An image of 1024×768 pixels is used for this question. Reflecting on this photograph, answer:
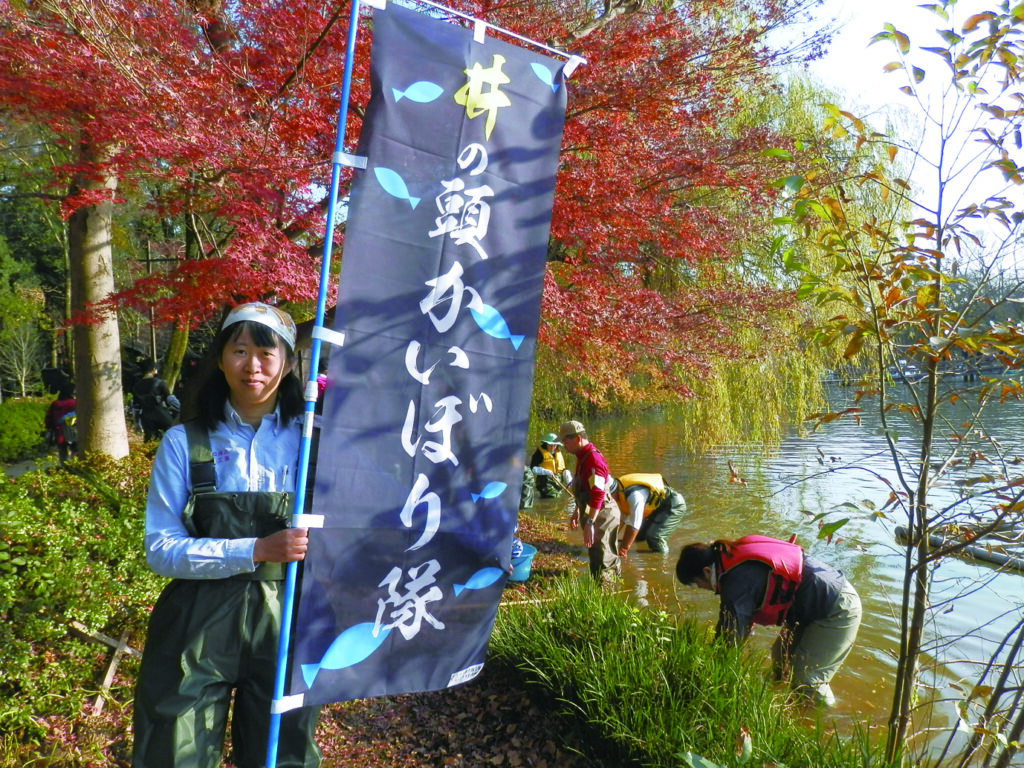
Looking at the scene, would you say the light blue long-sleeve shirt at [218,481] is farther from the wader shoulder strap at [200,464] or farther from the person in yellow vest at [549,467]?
the person in yellow vest at [549,467]

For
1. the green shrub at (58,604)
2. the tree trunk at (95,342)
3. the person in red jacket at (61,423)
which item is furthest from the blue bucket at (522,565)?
the person in red jacket at (61,423)

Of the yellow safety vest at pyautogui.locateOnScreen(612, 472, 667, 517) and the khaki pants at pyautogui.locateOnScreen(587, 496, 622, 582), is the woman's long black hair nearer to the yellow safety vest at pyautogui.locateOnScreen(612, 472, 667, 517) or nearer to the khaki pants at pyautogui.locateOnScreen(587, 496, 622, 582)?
the khaki pants at pyautogui.locateOnScreen(587, 496, 622, 582)

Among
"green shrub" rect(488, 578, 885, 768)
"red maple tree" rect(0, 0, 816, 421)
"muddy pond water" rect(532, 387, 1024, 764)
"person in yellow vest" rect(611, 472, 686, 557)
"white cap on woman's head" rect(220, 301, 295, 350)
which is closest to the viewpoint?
"white cap on woman's head" rect(220, 301, 295, 350)

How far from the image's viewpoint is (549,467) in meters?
11.0

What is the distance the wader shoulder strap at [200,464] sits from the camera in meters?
2.03

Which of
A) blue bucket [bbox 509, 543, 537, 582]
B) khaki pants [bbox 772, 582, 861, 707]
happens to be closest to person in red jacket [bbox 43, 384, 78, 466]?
blue bucket [bbox 509, 543, 537, 582]

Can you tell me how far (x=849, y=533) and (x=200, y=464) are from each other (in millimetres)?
9492

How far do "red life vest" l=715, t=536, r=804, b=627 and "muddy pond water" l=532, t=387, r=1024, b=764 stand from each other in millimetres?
354

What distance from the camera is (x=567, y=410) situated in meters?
15.1

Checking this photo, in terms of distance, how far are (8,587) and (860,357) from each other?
12.4 metres

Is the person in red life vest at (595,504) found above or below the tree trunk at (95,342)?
below

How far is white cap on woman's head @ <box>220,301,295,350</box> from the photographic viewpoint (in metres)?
2.13

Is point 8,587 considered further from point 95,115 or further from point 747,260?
point 747,260

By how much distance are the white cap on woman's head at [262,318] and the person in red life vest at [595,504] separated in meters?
5.07
